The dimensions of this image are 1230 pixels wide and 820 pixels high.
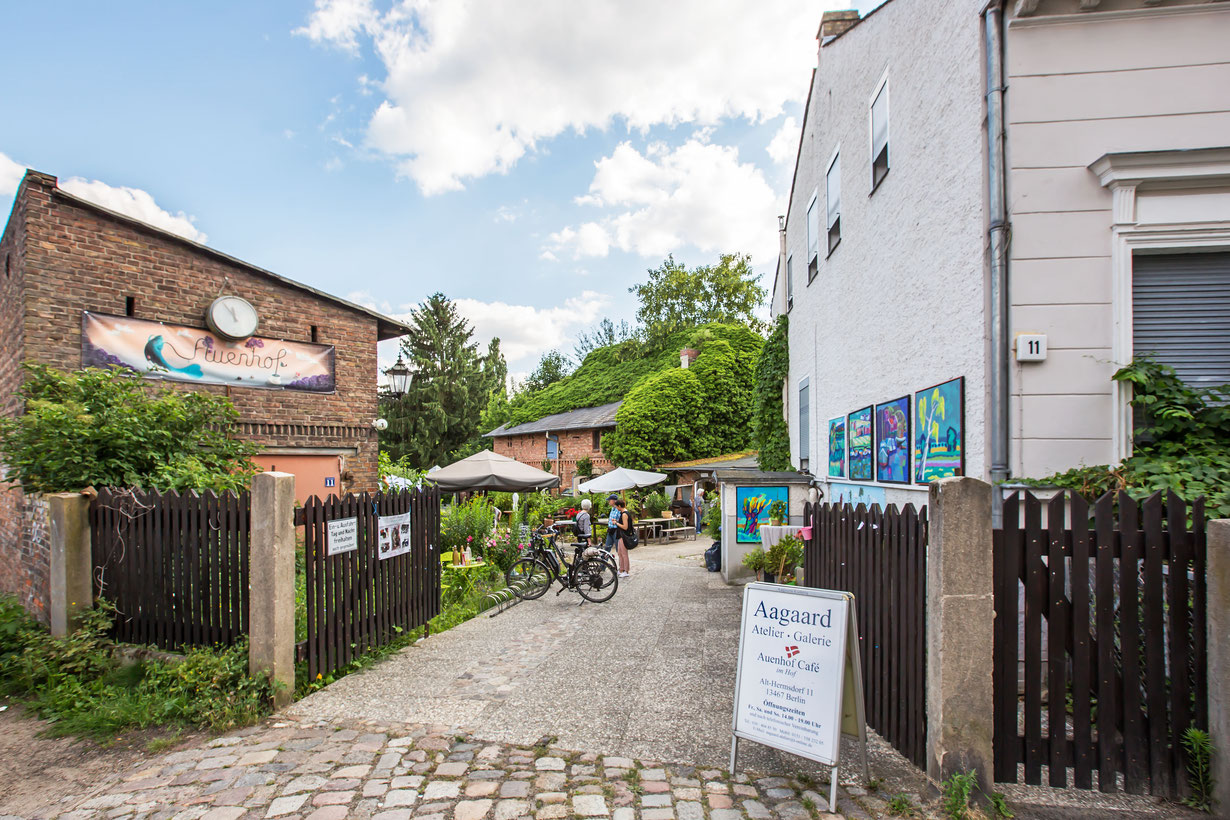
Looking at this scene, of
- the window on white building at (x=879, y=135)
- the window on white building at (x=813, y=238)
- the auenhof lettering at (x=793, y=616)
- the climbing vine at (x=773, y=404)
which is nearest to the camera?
the auenhof lettering at (x=793, y=616)

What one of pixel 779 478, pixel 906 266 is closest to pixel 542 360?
pixel 779 478

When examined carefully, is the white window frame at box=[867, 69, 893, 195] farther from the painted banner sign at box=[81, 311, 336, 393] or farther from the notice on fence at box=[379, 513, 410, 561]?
the painted banner sign at box=[81, 311, 336, 393]

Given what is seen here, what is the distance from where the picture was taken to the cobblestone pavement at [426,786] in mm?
3389

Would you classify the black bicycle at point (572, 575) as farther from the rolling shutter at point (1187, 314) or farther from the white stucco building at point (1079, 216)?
the rolling shutter at point (1187, 314)

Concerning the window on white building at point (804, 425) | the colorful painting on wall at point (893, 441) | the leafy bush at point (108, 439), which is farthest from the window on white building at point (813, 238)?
the leafy bush at point (108, 439)

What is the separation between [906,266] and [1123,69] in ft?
7.57

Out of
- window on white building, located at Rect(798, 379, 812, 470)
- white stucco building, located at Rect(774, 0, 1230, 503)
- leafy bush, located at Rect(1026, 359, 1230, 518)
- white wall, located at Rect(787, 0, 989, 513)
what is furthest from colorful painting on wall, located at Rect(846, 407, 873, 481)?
leafy bush, located at Rect(1026, 359, 1230, 518)

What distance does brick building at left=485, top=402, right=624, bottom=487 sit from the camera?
28734mm

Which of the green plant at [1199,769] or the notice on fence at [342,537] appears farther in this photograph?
the notice on fence at [342,537]

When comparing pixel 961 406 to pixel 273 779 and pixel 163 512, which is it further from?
A: pixel 163 512

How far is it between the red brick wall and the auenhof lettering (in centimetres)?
2322

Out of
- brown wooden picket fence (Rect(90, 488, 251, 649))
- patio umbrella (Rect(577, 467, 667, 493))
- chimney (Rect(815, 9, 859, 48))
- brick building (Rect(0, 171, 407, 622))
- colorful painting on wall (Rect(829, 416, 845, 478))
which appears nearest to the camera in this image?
brown wooden picket fence (Rect(90, 488, 251, 649))

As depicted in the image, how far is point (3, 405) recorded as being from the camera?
9352 millimetres

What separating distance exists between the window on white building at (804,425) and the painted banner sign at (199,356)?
28.8 ft
